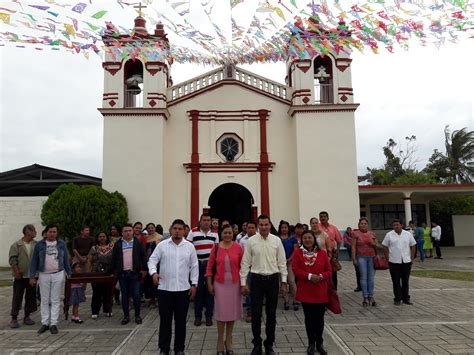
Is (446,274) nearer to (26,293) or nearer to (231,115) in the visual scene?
(231,115)

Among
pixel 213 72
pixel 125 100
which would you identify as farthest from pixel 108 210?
pixel 213 72

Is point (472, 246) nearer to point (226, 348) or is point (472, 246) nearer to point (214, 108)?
point (214, 108)

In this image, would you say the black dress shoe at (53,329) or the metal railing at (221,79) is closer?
the black dress shoe at (53,329)

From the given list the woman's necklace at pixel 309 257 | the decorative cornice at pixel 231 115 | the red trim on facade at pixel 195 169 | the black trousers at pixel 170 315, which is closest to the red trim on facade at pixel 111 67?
the decorative cornice at pixel 231 115

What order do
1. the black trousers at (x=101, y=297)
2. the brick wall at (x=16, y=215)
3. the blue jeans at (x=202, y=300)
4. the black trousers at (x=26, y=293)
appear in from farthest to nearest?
the brick wall at (x=16, y=215) → the black trousers at (x=101, y=297) → the black trousers at (x=26, y=293) → the blue jeans at (x=202, y=300)

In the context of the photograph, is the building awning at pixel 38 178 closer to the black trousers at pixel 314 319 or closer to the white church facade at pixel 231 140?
the white church facade at pixel 231 140

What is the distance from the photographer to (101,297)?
7.39m

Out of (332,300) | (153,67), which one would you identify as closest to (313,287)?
(332,300)

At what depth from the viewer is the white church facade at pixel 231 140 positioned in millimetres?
15680

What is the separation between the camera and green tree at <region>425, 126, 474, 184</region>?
109 feet

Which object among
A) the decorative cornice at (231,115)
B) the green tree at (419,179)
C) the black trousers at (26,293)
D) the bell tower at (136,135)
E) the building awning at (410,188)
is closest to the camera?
the black trousers at (26,293)

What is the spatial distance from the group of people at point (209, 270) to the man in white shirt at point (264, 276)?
0.04 ft

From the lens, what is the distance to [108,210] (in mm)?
14102

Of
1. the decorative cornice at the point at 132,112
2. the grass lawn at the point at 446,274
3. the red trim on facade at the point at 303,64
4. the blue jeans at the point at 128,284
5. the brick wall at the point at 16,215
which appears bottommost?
the grass lawn at the point at 446,274
